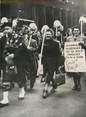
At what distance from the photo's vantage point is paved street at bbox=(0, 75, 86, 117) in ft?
5.30

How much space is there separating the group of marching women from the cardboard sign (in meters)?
0.03

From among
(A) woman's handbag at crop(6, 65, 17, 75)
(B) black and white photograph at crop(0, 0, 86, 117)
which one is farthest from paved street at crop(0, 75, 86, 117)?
(A) woman's handbag at crop(6, 65, 17, 75)

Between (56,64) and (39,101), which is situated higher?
(56,64)

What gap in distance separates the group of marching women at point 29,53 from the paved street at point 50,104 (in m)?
0.03

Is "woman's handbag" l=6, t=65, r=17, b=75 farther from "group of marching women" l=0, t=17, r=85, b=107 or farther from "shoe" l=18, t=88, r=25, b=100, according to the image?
"shoe" l=18, t=88, r=25, b=100

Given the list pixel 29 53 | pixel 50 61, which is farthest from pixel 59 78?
pixel 29 53

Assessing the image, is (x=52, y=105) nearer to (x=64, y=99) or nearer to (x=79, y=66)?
(x=64, y=99)

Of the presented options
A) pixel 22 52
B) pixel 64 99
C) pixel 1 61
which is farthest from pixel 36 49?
pixel 64 99

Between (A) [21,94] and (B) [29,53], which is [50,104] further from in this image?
(B) [29,53]

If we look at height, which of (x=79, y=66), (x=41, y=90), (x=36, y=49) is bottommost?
(x=41, y=90)

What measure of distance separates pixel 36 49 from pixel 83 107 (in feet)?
1.47

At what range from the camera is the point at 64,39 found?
1.59 metres

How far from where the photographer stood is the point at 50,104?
5.35 ft

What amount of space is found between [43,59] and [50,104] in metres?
0.27
